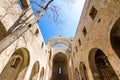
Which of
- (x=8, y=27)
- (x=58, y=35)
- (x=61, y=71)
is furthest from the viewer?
(x=58, y=35)

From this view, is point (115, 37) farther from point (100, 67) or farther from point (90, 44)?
point (100, 67)

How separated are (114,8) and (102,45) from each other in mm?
2278

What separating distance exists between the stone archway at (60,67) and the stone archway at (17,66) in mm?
8240

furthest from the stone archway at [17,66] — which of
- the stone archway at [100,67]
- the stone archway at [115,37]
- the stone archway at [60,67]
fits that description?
the stone archway at [60,67]

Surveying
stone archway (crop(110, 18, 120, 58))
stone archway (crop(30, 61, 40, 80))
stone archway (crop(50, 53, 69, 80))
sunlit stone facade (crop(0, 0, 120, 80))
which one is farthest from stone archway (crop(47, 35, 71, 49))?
stone archway (crop(110, 18, 120, 58))

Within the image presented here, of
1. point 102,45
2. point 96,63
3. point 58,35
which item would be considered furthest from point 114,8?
point 58,35

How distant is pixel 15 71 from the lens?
8703 mm

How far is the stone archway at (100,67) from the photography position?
7661 millimetres

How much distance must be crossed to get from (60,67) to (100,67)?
11.0 metres

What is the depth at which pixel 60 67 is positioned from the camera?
1862 centimetres

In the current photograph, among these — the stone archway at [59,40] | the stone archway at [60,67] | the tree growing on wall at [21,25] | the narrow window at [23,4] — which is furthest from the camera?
the stone archway at [59,40]

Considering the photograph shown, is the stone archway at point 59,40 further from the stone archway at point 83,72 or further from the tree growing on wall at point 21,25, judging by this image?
the tree growing on wall at point 21,25

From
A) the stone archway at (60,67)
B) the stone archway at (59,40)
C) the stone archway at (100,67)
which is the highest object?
the stone archway at (59,40)

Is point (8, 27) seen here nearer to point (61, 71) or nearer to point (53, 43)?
point (53, 43)
